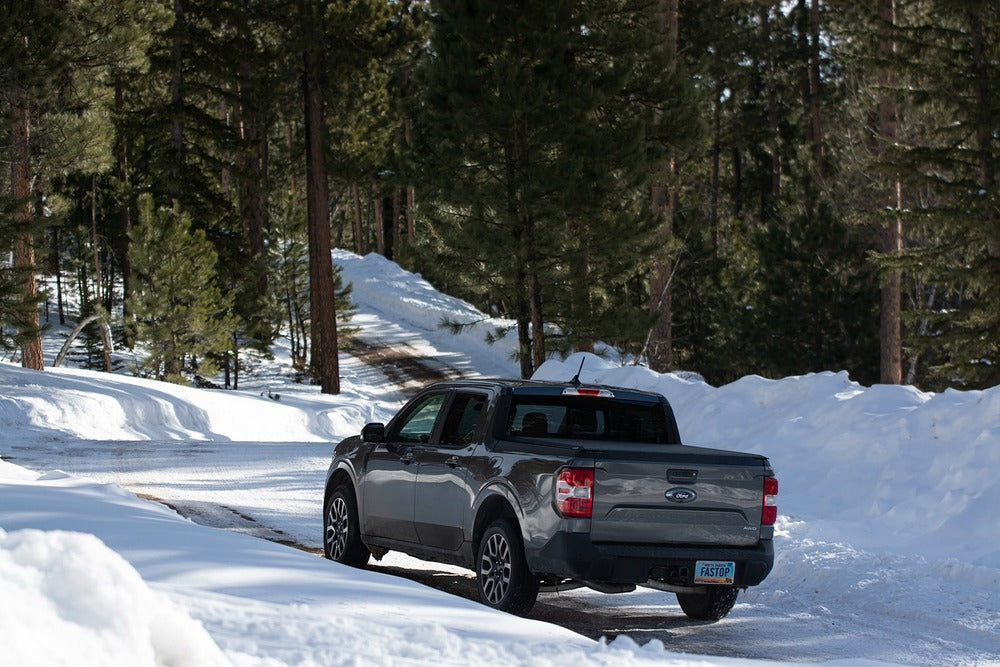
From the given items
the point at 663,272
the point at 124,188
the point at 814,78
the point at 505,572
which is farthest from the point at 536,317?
the point at 814,78

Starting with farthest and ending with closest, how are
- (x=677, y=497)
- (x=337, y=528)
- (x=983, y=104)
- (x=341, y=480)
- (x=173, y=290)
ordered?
(x=173, y=290) < (x=983, y=104) < (x=341, y=480) < (x=337, y=528) < (x=677, y=497)

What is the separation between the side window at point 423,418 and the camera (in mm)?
9847

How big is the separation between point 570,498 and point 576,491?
6cm

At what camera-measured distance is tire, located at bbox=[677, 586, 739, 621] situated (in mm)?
8773

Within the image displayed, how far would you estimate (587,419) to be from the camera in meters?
9.41

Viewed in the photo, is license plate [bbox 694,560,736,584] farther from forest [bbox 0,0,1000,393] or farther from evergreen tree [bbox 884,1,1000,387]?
forest [bbox 0,0,1000,393]

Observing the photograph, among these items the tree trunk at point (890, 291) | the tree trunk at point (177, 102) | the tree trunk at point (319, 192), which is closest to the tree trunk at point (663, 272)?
the tree trunk at point (890, 291)

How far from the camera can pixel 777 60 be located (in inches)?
1975

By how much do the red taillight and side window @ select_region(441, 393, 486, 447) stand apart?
1.52 m

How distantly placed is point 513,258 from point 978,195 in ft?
30.4

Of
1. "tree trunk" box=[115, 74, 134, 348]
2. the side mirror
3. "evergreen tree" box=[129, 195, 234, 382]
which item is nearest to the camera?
the side mirror

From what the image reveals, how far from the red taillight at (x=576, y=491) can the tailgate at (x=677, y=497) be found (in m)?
0.05

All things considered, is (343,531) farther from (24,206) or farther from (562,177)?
(24,206)

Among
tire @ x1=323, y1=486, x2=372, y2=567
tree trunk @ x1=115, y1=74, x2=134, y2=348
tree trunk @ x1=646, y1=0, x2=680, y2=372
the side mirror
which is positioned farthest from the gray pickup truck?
tree trunk @ x1=115, y1=74, x2=134, y2=348
